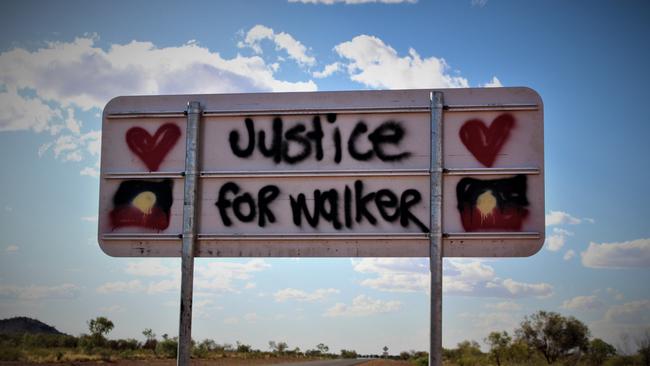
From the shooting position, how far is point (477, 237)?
7.64 meters

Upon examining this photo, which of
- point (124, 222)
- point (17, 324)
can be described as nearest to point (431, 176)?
point (124, 222)

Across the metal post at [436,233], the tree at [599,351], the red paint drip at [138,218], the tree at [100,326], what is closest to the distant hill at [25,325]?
the tree at [100,326]

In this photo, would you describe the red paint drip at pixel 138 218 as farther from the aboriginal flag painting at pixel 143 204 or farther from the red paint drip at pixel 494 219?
the red paint drip at pixel 494 219

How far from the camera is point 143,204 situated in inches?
324

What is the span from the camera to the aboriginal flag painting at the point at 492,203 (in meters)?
7.68

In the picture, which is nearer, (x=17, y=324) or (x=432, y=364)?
(x=432, y=364)

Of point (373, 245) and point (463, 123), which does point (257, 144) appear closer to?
point (373, 245)

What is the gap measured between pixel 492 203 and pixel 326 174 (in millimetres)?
1866

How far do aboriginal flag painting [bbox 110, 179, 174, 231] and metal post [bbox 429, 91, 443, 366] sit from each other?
3.02 meters

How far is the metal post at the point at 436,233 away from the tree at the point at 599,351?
80.5ft

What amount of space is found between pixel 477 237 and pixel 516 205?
564mm

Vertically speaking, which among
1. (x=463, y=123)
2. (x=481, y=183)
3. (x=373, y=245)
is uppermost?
(x=463, y=123)

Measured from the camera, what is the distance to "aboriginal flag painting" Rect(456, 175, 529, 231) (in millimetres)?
7684

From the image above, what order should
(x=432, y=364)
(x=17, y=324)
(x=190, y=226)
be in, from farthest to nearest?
(x=17, y=324) < (x=190, y=226) < (x=432, y=364)
